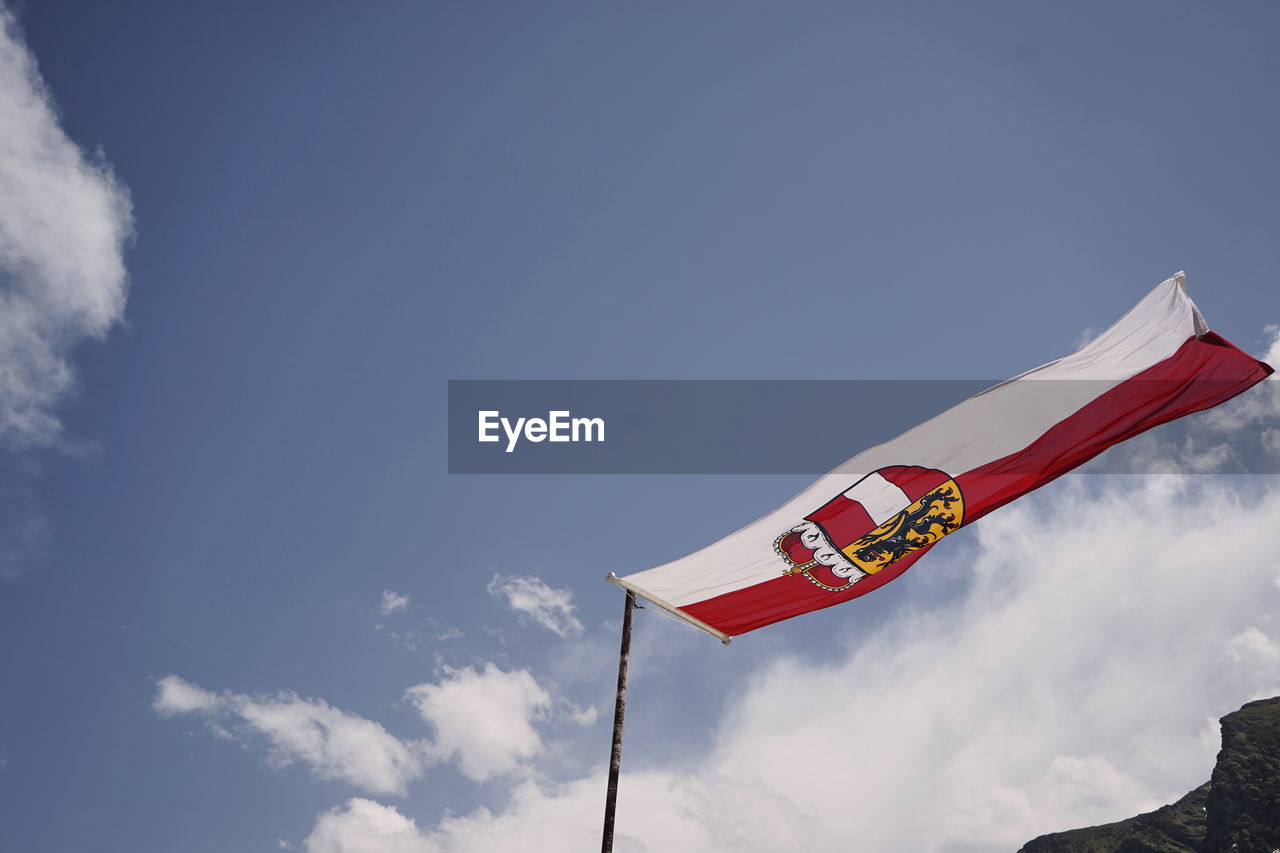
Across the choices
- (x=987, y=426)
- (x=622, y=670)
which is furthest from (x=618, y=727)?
(x=987, y=426)

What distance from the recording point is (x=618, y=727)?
15.4m

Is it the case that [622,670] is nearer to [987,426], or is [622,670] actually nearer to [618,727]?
[618,727]

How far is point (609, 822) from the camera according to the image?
14.7 meters

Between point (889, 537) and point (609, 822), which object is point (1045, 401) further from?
point (609, 822)

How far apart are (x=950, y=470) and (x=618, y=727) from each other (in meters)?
8.23

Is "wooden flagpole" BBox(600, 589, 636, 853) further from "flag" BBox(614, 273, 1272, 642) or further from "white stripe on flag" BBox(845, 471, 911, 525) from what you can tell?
"white stripe on flag" BBox(845, 471, 911, 525)

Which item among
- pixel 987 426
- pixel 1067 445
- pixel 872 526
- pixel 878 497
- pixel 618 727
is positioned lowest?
pixel 618 727

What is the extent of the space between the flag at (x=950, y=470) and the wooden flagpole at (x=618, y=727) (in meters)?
0.63

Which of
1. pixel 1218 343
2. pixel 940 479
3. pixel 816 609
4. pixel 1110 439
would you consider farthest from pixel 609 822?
pixel 1218 343

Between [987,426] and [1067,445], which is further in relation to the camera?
[987,426]

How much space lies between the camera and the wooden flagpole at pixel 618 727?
14.7 m

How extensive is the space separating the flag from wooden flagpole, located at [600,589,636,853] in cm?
63

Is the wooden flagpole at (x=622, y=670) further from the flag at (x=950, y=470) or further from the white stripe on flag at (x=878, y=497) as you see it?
Answer: the white stripe on flag at (x=878, y=497)

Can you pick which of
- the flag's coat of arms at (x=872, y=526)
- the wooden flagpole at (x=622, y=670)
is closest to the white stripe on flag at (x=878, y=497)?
the flag's coat of arms at (x=872, y=526)
